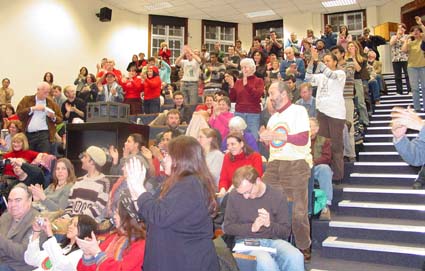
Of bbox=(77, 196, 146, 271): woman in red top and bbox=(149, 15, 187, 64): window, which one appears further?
bbox=(149, 15, 187, 64): window

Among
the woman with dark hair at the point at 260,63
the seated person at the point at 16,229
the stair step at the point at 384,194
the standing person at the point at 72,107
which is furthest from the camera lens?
the woman with dark hair at the point at 260,63

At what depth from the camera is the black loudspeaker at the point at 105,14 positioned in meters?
12.2

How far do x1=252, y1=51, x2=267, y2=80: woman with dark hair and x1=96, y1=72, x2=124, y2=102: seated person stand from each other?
2.55 metres

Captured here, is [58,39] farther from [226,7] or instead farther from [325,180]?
Answer: [325,180]

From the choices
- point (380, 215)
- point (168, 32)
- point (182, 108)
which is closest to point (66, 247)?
point (380, 215)

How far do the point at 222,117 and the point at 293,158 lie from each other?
182cm

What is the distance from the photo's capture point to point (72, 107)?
23.2 ft

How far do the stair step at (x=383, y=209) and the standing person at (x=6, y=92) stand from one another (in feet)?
24.5

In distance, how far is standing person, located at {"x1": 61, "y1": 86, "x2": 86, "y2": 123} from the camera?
23.0ft

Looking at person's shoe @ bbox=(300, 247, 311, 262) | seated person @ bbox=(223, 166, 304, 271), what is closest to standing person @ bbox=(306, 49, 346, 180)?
person's shoe @ bbox=(300, 247, 311, 262)

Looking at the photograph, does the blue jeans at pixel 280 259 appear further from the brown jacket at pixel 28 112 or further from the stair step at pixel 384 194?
the brown jacket at pixel 28 112

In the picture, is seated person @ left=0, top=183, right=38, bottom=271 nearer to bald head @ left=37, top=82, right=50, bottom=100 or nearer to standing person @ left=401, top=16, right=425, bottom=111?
bald head @ left=37, top=82, right=50, bottom=100

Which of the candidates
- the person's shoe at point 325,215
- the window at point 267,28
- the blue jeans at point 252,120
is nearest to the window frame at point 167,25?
the window at point 267,28

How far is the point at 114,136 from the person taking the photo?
522cm
